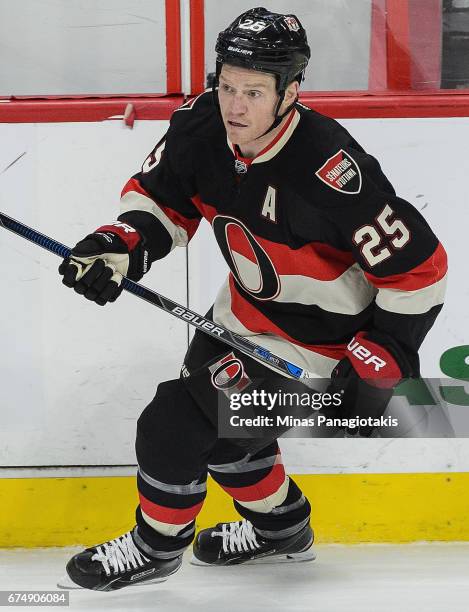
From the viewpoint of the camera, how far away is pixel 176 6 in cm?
242

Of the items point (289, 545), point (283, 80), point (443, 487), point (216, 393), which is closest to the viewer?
point (283, 80)

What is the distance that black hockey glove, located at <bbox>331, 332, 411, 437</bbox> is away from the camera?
192 cm

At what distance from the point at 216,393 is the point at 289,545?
52 cm

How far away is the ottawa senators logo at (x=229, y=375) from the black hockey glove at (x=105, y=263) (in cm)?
25

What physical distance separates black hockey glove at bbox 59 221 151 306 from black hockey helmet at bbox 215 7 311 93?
0.39 metres

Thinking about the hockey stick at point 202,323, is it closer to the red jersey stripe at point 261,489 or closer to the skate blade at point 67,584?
the red jersey stripe at point 261,489

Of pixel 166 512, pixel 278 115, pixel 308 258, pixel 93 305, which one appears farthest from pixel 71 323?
pixel 278 115

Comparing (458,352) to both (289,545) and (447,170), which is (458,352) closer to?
(447,170)

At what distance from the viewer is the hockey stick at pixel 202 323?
81.7 inches

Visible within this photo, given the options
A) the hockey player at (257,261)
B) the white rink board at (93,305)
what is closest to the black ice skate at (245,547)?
the hockey player at (257,261)

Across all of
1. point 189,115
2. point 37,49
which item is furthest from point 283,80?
point 37,49

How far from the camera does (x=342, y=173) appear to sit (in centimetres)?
192

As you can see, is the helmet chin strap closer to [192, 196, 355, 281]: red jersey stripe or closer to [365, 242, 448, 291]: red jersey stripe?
[192, 196, 355, 281]: red jersey stripe

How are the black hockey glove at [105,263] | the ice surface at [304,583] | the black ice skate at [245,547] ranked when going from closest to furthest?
the black hockey glove at [105,263] → the ice surface at [304,583] → the black ice skate at [245,547]
